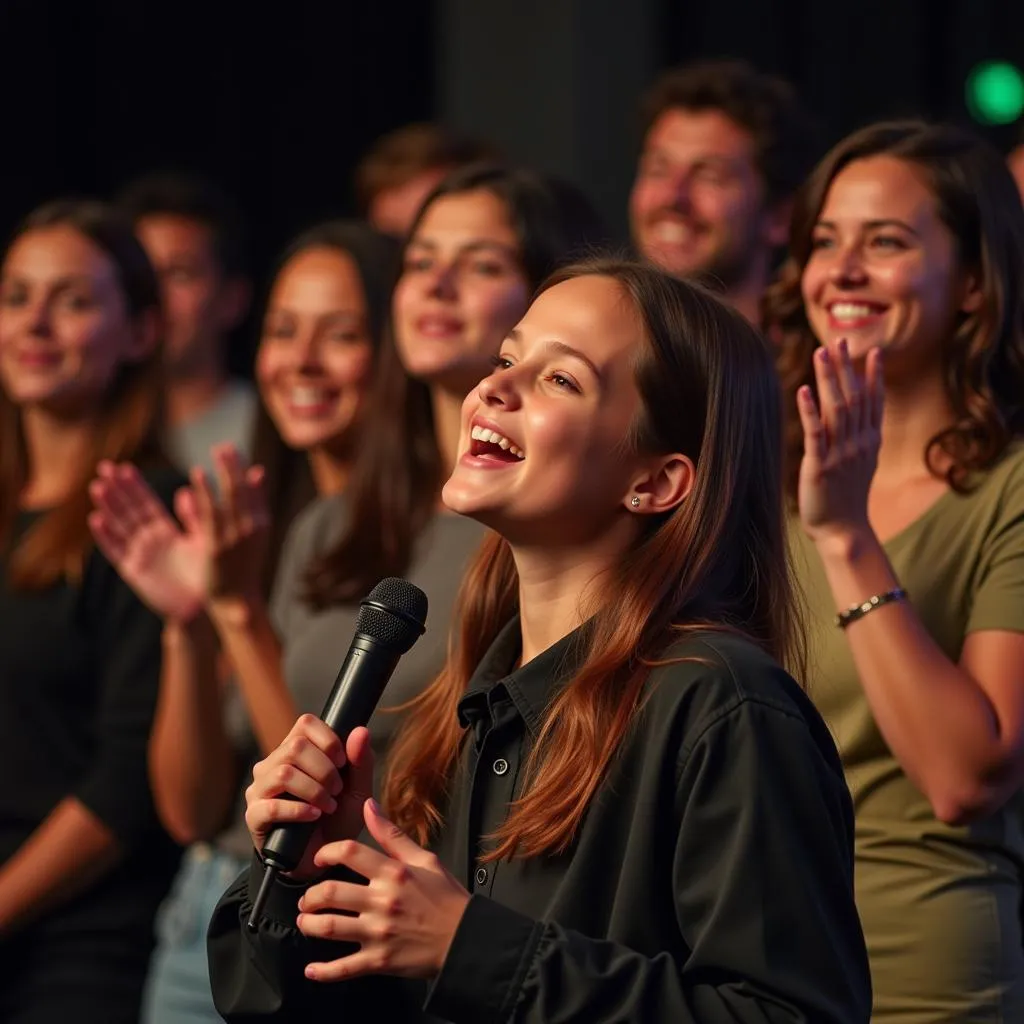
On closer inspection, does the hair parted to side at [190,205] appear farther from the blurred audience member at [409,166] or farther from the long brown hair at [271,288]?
the long brown hair at [271,288]

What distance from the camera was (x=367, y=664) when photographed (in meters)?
1.58

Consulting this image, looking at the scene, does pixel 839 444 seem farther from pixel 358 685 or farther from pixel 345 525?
pixel 345 525

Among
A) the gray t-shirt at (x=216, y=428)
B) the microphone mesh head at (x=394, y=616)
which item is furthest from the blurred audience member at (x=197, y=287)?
→ the microphone mesh head at (x=394, y=616)

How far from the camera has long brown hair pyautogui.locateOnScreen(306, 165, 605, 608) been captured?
106 inches

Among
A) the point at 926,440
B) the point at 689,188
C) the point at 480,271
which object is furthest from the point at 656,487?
the point at 689,188

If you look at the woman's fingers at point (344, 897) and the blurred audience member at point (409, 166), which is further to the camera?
the blurred audience member at point (409, 166)

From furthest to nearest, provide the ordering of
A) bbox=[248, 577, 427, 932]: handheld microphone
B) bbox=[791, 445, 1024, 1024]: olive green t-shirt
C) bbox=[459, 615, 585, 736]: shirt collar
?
bbox=[791, 445, 1024, 1024]: olive green t-shirt → bbox=[459, 615, 585, 736]: shirt collar → bbox=[248, 577, 427, 932]: handheld microphone

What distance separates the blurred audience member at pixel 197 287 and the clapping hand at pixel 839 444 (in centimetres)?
218

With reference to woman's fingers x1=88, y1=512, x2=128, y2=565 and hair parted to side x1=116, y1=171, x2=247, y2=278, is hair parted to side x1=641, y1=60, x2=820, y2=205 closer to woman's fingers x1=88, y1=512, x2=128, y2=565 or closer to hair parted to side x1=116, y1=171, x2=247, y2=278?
woman's fingers x1=88, y1=512, x2=128, y2=565

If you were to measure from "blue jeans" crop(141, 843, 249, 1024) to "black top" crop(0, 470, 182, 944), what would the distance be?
49 millimetres

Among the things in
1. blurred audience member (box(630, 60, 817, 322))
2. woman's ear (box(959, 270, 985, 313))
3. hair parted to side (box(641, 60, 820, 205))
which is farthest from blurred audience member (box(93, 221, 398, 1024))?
woman's ear (box(959, 270, 985, 313))

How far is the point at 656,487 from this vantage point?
176 cm

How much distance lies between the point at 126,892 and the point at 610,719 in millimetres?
1426

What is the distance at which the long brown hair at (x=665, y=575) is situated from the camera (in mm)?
1611
